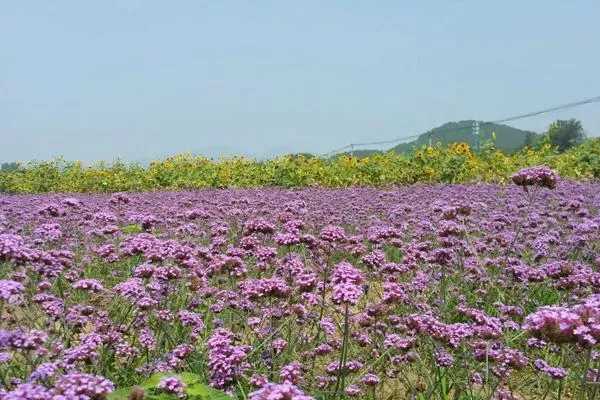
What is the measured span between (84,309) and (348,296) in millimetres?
2374

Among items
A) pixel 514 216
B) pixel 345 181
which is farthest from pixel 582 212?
pixel 345 181

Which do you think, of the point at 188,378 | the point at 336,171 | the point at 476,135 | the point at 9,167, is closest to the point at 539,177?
the point at 188,378

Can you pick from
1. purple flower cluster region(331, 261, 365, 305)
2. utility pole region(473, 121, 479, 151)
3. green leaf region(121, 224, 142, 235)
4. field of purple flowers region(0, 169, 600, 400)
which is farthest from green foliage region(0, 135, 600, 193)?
purple flower cluster region(331, 261, 365, 305)

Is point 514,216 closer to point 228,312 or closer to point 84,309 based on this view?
point 228,312

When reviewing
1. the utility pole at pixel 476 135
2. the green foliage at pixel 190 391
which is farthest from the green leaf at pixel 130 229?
the utility pole at pixel 476 135

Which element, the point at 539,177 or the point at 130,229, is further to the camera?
the point at 130,229

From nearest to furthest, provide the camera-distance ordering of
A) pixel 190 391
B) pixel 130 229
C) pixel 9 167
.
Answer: pixel 190 391 → pixel 130 229 → pixel 9 167

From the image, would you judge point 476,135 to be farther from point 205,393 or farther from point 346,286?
point 205,393

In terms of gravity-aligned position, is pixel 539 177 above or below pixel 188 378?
above

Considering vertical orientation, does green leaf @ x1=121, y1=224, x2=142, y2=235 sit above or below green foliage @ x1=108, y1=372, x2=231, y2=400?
above

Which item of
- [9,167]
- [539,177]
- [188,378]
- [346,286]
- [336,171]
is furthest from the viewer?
[9,167]

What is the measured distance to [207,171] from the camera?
29.0 meters

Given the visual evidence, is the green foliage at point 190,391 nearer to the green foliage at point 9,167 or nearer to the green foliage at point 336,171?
the green foliage at point 336,171

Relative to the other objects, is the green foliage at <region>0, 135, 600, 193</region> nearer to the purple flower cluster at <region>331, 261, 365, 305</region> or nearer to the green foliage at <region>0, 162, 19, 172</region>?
the green foliage at <region>0, 162, 19, 172</region>
